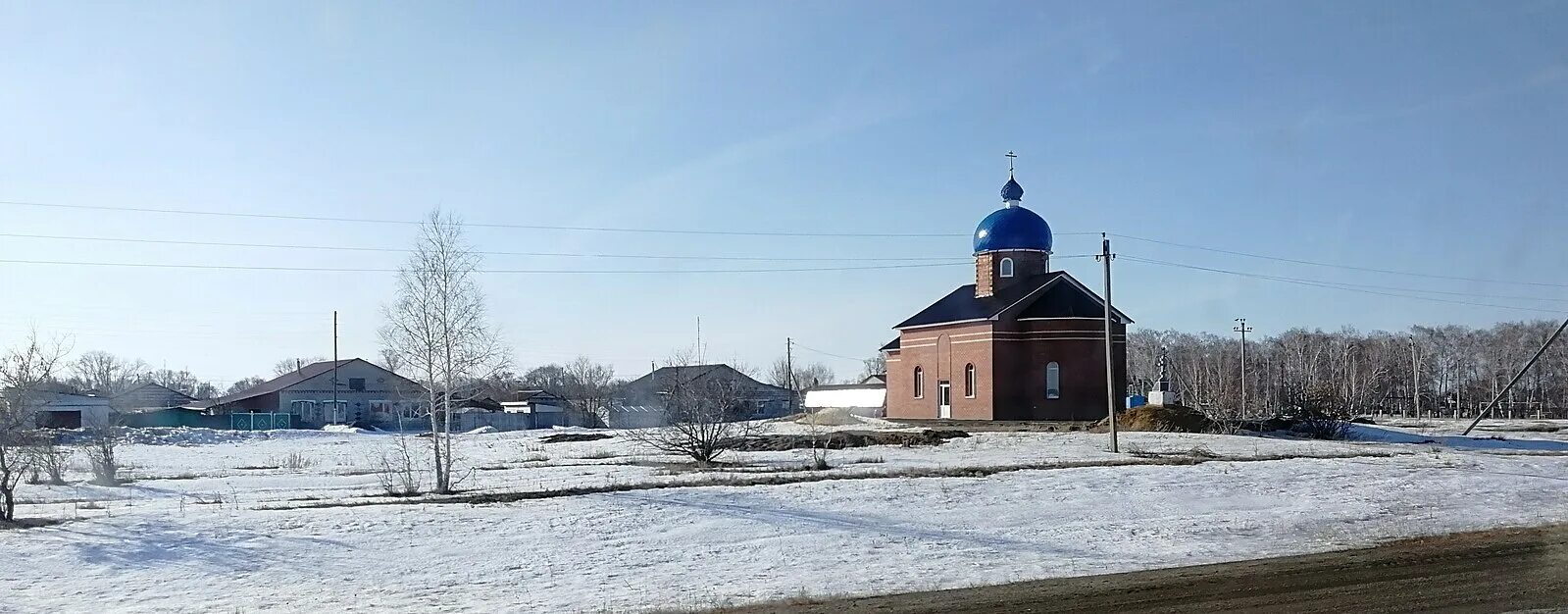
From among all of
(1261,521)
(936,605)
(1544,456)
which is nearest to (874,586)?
(936,605)

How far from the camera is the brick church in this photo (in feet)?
164

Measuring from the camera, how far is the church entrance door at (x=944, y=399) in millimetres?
53500

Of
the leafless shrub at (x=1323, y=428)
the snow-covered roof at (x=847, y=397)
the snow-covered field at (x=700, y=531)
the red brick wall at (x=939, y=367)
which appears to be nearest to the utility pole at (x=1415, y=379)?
the snow-covered roof at (x=847, y=397)

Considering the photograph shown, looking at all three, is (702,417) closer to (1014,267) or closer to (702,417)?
(702,417)

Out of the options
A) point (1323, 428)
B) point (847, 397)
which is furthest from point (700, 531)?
point (847, 397)

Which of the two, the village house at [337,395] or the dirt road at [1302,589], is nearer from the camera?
Answer: the dirt road at [1302,589]

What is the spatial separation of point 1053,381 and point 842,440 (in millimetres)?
16088

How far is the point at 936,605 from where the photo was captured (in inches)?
467

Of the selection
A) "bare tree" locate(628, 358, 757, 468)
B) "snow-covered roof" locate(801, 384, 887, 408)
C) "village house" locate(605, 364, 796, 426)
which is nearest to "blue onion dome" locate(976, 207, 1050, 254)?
"village house" locate(605, 364, 796, 426)

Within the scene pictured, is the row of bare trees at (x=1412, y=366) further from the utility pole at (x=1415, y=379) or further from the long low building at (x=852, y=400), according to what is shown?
the long low building at (x=852, y=400)

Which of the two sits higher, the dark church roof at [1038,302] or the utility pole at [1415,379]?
the dark church roof at [1038,302]

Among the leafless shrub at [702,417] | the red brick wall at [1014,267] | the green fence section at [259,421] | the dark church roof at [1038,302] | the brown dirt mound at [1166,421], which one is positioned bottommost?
the green fence section at [259,421]

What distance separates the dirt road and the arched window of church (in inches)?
1398

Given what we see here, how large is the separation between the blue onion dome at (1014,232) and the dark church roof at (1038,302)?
5.26 feet
